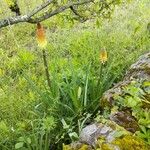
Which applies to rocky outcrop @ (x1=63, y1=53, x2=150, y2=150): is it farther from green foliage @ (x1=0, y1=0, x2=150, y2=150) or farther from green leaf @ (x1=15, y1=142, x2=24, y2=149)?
green leaf @ (x1=15, y1=142, x2=24, y2=149)

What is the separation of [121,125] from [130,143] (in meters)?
0.50

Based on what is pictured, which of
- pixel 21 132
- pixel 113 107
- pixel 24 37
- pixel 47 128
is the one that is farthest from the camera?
pixel 24 37

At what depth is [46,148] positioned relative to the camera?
448cm

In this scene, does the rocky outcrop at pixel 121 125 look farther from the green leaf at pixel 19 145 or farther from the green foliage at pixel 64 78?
the green leaf at pixel 19 145

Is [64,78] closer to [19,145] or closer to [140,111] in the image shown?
[19,145]

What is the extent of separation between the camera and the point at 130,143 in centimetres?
306

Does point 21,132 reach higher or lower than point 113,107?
lower

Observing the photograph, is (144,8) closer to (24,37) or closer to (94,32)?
(94,32)

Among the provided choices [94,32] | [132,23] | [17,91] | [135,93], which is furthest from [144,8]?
[135,93]

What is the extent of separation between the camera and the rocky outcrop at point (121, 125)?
10.1 feet

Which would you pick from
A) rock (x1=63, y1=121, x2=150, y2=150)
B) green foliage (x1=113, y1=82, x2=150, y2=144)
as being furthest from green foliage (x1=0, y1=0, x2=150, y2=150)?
rock (x1=63, y1=121, x2=150, y2=150)

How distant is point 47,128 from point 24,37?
6717mm

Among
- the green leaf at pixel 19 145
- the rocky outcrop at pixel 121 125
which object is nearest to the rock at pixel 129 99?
the rocky outcrop at pixel 121 125

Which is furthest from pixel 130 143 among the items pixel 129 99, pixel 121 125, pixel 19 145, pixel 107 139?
pixel 19 145
